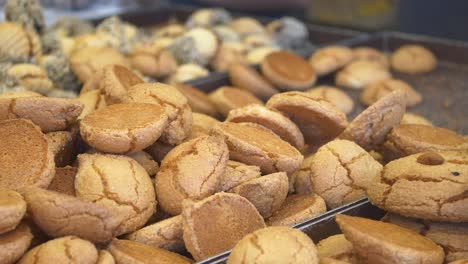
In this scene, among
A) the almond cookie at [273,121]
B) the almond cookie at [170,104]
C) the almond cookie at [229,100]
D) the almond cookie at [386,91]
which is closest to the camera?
the almond cookie at [170,104]

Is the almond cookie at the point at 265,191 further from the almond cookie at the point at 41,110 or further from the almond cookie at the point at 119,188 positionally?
the almond cookie at the point at 41,110

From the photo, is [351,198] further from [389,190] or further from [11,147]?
[11,147]

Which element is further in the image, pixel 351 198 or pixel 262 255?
pixel 351 198

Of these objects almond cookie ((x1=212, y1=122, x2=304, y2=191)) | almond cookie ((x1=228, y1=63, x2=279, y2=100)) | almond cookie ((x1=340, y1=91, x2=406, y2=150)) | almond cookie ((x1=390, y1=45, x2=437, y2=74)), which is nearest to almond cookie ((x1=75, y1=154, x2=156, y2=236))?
almond cookie ((x1=212, y1=122, x2=304, y2=191))

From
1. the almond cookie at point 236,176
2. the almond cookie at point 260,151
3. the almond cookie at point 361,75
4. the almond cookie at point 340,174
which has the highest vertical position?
the almond cookie at point 260,151

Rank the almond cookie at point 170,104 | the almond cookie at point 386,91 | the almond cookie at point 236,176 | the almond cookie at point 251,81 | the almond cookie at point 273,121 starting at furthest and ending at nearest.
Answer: the almond cookie at point 386,91
the almond cookie at point 251,81
the almond cookie at point 273,121
the almond cookie at point 170,104
the almond cookie at point 236,176

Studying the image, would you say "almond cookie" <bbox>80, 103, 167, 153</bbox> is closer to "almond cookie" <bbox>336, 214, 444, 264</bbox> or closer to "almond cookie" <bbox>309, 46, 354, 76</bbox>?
"almond cookie" <bbox>336, 214, 444, 264</bbox>

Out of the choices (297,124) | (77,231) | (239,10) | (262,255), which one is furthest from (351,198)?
(239,10)

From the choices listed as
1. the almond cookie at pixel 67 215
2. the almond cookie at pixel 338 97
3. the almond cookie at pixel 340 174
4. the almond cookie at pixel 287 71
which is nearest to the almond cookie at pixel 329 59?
the almond cookie at pixel 287 71

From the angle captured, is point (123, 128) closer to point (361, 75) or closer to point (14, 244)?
point (14, 244)
